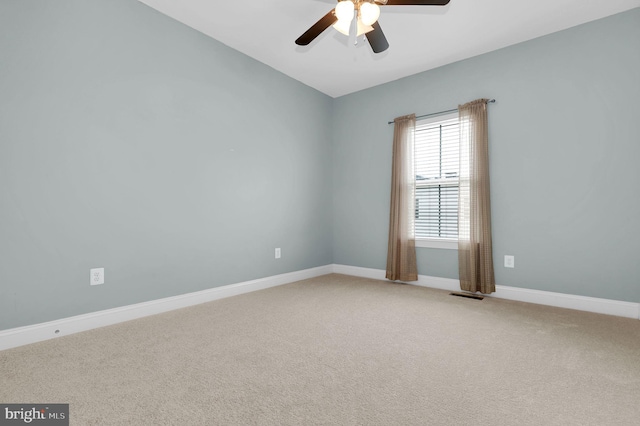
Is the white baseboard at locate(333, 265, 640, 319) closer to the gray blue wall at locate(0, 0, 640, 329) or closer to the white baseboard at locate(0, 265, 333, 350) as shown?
the gray blue wall at locate(0, 0, 640, 329)

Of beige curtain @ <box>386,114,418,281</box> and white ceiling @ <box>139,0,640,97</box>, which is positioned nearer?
white ceiling @ <box>139,0,640,97</box>

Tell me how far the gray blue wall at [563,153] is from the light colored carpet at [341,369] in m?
0.49

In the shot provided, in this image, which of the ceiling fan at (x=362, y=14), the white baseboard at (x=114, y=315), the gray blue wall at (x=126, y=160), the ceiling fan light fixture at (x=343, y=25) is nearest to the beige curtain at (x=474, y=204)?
the ceiling fan at (x=362, y=14)

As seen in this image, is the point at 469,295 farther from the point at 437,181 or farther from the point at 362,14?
the point at 362,14

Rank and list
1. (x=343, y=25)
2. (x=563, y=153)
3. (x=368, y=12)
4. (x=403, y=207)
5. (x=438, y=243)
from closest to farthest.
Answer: (x=368, y=12), (x=343, y=25), (x=563, y=153), (x=438, y=243), (x=403, y=207)

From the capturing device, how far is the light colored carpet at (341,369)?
1246 mm

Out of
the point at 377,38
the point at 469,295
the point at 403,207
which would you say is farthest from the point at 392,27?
the point at 469,295

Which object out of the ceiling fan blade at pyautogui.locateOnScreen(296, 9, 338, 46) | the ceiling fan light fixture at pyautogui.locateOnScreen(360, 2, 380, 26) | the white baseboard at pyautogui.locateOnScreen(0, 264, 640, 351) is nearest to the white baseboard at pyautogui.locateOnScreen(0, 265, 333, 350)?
the white baseboard at pyautogui.locateOnScreen(0, 264, 640, 351)

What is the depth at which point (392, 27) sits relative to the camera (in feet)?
9.25

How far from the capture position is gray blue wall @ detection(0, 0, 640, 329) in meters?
1.99

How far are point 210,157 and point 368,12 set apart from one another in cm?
191

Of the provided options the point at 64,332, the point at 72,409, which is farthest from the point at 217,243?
the point at 72,409

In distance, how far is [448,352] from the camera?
1.82 m

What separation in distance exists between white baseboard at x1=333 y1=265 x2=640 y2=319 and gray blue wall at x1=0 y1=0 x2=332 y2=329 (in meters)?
1.90
